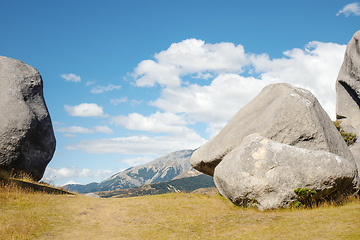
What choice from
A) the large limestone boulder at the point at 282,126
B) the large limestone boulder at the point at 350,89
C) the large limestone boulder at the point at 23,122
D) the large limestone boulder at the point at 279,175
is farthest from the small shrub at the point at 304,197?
the large limestone boulder at the point at 350,89

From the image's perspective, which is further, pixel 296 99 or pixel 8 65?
pixel 8 65

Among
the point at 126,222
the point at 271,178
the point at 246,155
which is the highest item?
the point at 246,155

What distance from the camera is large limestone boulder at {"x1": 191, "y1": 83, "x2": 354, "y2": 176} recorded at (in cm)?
1473

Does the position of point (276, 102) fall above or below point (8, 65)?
below

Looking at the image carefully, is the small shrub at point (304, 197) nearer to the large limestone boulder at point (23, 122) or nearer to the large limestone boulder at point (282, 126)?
the large limestone boulder at point (282, 126)

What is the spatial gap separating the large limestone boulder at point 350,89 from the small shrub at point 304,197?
2018cm

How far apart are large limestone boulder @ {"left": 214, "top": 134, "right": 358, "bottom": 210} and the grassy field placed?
1.95 ft

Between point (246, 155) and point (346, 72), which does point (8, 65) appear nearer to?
point (246, 155)

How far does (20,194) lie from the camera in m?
14.1

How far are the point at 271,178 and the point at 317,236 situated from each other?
3970 mm

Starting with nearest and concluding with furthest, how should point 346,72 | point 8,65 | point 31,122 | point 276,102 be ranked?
point 276,102 → point 31,122 → point 8,65 → point 346,72

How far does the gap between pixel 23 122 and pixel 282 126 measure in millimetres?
14654

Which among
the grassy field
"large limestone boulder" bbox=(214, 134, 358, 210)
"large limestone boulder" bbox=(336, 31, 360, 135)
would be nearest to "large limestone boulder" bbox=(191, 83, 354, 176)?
"large limestone boulder" bbox=(214, 134, 358, 210)

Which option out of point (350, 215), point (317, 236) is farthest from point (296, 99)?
point (317, 236)
